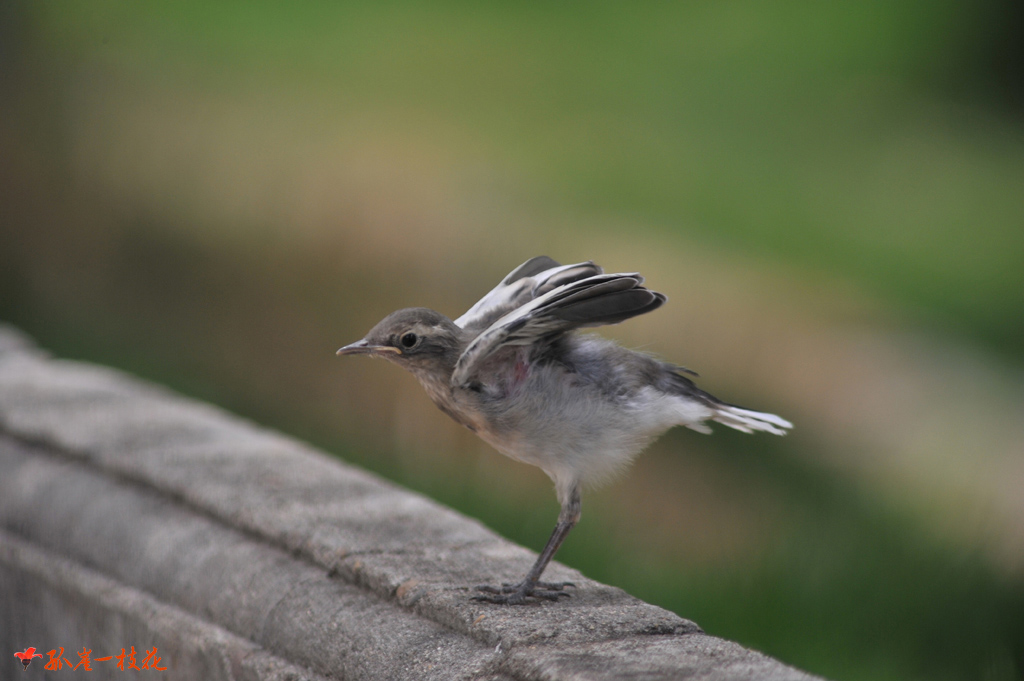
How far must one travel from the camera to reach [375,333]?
6.55ft

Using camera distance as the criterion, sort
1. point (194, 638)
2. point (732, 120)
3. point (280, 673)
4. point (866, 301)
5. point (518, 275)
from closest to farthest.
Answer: point (280, 673)
point (194, 638)
point (518, 275)
point (866, 301)
point (732, 120)

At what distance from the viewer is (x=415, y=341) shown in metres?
1.99

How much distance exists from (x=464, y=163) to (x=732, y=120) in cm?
263

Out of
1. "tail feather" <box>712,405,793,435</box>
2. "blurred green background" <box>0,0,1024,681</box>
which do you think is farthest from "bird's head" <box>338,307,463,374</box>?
"blurred green background" <box>0,0,1024,681</box>

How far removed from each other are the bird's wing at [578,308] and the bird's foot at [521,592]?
0.45m

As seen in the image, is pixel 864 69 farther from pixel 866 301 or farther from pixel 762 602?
pixel 762 602

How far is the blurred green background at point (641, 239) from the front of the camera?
12.5 feet

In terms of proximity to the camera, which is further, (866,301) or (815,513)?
(866,301)

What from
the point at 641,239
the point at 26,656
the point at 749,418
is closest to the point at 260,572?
the point at 26,656

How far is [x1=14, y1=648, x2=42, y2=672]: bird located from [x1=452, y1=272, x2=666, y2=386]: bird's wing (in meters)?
1.19

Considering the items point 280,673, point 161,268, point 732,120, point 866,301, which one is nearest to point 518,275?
point 280,673

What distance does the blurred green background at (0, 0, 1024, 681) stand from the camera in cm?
382

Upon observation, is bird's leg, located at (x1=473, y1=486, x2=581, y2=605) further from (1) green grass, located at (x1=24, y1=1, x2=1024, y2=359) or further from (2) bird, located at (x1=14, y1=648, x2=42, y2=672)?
(1) green grass, located at (x1=24, y1=1, x2=1024, y2=359)

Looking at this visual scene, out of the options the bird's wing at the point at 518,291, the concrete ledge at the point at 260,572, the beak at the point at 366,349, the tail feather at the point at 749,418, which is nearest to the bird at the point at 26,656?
the concrete ledge at the point at 260,572
